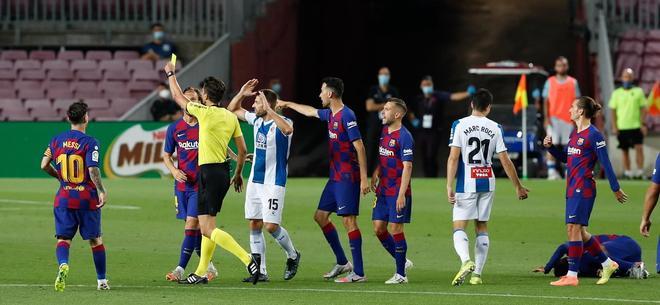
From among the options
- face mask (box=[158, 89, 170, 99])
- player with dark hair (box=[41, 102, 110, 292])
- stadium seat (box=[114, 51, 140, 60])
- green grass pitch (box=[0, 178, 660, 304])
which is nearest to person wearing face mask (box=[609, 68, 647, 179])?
green grass pitch (box=[0, 178, 660, 304])

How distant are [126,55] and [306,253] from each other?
771 inches

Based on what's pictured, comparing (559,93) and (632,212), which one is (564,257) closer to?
(632,212)

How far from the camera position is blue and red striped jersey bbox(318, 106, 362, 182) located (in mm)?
15664

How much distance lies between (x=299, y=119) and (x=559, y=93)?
13821 millimetres

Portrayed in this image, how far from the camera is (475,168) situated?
15.3 metres

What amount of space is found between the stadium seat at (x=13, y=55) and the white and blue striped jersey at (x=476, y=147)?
79.1 feet

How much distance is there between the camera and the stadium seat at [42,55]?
37719mm

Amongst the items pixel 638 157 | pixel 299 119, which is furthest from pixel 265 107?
pixel 299 119

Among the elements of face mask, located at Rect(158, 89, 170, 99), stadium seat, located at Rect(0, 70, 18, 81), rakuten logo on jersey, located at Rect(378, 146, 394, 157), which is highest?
rakuten logo on jersey, located at Rect(378, 146, 394, 157)

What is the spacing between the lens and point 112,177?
31062mm

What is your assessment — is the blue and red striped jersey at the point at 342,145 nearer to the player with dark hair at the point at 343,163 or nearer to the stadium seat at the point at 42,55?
the player with dark hair at the point at 343,163

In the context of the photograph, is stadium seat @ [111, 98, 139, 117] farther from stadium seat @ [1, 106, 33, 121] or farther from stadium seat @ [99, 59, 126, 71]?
stadium seat @ [1, 106, 33, 121]

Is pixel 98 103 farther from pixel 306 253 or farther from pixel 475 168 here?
pixel 475 168

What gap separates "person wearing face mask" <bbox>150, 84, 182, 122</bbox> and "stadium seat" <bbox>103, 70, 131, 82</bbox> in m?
3.57
